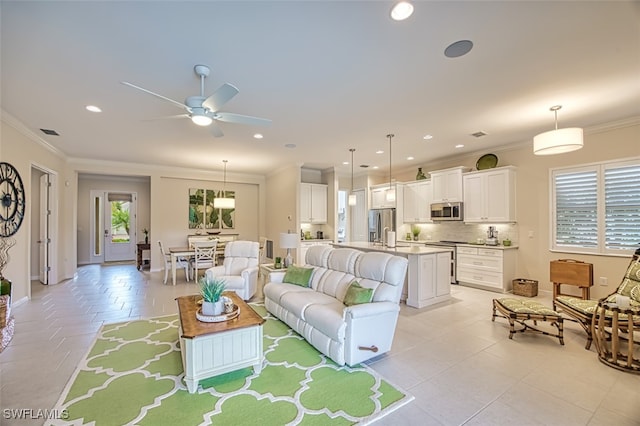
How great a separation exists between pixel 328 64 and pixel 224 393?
304 cm

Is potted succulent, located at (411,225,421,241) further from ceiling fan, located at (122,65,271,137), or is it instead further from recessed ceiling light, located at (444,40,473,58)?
ceiling fan, located at (122,65,271,137)

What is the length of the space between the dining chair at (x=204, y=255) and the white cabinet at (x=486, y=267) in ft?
17.9

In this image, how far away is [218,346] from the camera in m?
2.35

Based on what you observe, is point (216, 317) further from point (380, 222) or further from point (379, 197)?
point (379, 197)

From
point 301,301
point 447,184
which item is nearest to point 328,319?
point 301,301

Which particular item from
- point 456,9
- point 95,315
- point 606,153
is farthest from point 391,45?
point 95,315

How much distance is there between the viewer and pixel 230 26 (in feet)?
7.06

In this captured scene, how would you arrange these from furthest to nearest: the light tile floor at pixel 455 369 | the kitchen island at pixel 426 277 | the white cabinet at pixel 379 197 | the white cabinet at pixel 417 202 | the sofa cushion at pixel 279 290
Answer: the white cabinet at pixel 379 197, the white cabinet at pixel 417 202, the kitchen island at pixel 426 277, the sofa cushion at pixel 279 290, the light tile floor at pixel 455 369

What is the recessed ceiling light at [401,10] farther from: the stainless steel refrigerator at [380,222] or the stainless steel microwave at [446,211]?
the stainless steel refrigerator at [380,222]

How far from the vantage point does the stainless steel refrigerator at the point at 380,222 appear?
752cm

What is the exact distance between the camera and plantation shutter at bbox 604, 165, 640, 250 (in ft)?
13.9

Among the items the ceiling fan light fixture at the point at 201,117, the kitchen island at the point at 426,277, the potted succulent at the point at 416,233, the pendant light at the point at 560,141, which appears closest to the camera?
the ceiling fan light fixture at the point at 201,117

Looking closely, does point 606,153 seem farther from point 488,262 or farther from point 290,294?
point 290,294

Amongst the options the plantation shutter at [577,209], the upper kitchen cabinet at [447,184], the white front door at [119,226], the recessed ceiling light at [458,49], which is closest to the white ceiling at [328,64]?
the recessed ceiling light at [458,49]
